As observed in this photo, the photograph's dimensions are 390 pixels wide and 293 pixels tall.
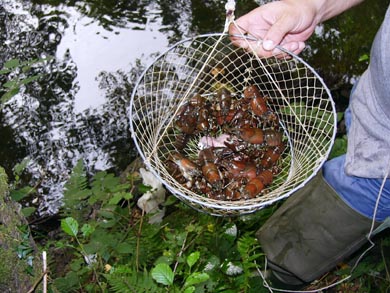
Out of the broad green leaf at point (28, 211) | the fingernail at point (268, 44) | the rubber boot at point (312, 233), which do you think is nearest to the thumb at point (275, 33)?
the fingernail at point (268, 44)

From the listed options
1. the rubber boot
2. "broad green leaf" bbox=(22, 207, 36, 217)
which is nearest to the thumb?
the rubber boot

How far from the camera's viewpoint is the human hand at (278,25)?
6.84 feet

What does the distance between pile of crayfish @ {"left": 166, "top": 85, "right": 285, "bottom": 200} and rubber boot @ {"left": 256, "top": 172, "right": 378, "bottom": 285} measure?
22 centimetres

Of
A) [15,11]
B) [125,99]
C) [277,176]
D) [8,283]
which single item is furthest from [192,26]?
[8,283]

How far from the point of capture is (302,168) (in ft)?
7.18

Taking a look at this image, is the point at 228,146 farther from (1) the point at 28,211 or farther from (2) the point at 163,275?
(1) the point at 28,211

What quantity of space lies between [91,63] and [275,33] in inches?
96.7

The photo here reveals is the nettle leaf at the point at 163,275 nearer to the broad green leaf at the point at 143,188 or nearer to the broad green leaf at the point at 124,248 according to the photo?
the broad green leaf at the point at 124,248

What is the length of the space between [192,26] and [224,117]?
2139 millimetres

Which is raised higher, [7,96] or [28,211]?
[7,96]

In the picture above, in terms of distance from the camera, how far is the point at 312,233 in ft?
7.69

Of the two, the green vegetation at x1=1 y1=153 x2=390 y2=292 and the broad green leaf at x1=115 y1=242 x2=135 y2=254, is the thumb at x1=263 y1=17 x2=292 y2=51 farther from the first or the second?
the broad green leaf at x1=115 y1=242 x2=135 y2=254

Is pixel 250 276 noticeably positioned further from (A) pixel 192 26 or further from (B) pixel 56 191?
(A) pixel 192 26

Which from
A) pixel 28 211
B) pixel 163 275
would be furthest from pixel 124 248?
pixel 163 275
